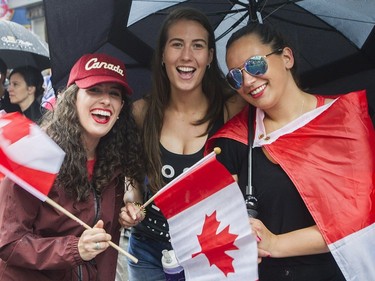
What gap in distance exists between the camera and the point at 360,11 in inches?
117

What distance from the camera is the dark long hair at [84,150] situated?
8.04 feet

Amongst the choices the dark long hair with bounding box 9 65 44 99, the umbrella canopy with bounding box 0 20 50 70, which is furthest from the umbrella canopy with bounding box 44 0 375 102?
the dark long hair with bounding box 9 65 44 99

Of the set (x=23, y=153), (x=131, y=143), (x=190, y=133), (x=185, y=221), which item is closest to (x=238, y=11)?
(x=190, y=133)

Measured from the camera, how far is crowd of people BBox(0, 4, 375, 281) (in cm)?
229

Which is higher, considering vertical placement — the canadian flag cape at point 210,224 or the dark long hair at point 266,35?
the dark long hair at point 266,35

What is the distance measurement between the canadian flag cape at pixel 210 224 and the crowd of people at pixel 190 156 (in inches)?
3.7

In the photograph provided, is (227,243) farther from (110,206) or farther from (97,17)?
(97,17)

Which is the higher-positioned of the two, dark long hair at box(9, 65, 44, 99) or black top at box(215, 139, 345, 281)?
dark long hair at box(9, 65, 44, 99)

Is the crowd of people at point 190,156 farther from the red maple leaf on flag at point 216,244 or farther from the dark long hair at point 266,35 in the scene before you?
the red maple leaf on flag at point 216,244

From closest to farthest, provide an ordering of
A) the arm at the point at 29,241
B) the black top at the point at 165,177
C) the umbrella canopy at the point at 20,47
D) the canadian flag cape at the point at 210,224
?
the arm at the point at 29,241 → the canadian flag cape at the point at 210,224 → the black top at the point at 165,177 → the umbrella canopy at the point at 20,47

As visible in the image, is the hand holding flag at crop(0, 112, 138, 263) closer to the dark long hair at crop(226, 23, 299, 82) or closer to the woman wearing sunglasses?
the woman wearing sunglasses

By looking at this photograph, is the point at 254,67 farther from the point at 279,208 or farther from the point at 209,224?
the point at 209,224

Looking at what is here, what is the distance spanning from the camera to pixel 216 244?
2.41m

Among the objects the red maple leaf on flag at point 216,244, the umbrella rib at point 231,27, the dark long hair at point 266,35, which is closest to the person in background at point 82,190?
the red maple leaf on flag at point 216,244
